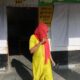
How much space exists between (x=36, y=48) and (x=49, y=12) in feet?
10.4

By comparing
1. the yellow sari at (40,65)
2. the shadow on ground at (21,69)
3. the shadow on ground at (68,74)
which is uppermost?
the yellow sari at (40,65)

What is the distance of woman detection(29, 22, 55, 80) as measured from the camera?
27.3ft

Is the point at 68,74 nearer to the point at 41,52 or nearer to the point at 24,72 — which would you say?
the point at 24,72

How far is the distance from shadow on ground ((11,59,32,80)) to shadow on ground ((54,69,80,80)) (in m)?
1.04

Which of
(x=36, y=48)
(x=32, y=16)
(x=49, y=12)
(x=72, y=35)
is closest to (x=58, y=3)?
(x=49, y=12)

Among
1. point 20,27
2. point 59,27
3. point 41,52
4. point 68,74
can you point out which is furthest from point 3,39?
point 20,27

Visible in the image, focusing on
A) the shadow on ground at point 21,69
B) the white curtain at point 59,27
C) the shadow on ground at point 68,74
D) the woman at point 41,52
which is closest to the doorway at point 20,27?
the shadow on ground at point 21,69

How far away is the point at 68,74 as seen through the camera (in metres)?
10.9

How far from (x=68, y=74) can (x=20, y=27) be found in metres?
3.92

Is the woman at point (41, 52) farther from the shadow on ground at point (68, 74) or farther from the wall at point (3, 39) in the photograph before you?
the wall at point (3, 39)

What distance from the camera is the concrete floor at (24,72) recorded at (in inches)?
410

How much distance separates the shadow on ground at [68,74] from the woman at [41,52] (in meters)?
1.98

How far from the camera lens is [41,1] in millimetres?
10203

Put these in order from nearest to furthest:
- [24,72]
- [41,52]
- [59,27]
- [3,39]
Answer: [41,52], [24,72], [3,39], [59,27]
